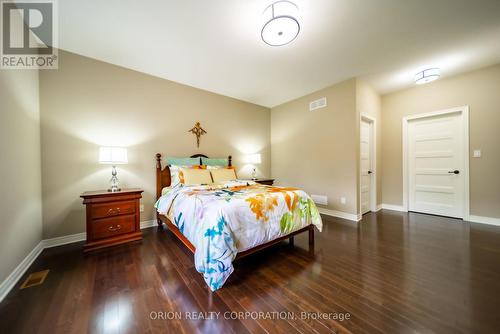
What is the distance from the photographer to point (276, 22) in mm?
1777

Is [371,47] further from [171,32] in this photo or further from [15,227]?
[15,227]

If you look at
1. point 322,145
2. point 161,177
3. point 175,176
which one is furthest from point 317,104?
point 161,177

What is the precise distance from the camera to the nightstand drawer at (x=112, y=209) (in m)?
2.20

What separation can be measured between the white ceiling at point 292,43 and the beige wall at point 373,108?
9.9 inches

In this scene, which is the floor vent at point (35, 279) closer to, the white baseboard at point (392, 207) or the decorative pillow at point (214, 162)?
the decorative pillow at point (214, 162)

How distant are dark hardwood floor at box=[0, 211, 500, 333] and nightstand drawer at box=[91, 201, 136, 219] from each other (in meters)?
0.45

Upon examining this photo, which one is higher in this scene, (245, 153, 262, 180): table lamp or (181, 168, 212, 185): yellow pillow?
(245, 153, 262, 180): table lamp

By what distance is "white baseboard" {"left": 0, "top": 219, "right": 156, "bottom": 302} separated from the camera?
1.45 meters

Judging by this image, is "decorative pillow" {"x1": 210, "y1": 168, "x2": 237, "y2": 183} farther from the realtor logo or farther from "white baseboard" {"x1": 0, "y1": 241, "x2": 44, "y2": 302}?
the realtor logo

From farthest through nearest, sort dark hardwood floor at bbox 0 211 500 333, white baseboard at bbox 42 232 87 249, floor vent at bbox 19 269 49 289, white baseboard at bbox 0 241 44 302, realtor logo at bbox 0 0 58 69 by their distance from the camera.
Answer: white baseboard at bbox 42 232 87 249 < realtor logo at bbox 0 0 58 69 < floor vent at bbox 19 269 49 289 < white baseboard at bbox 0 241 44 302 < dark hardwood floor at bbox 0 211 500 333

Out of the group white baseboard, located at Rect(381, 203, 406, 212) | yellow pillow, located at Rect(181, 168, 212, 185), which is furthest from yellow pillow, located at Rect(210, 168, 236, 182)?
white baseboard, located at Rect(381, 203, 406, 212)

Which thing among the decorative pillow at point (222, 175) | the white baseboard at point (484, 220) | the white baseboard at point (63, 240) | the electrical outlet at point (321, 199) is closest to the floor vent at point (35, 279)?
the white baseboard at point (63, 240)

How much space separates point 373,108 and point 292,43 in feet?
8.57

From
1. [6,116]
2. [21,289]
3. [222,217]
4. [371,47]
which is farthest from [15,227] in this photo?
[371,47]
